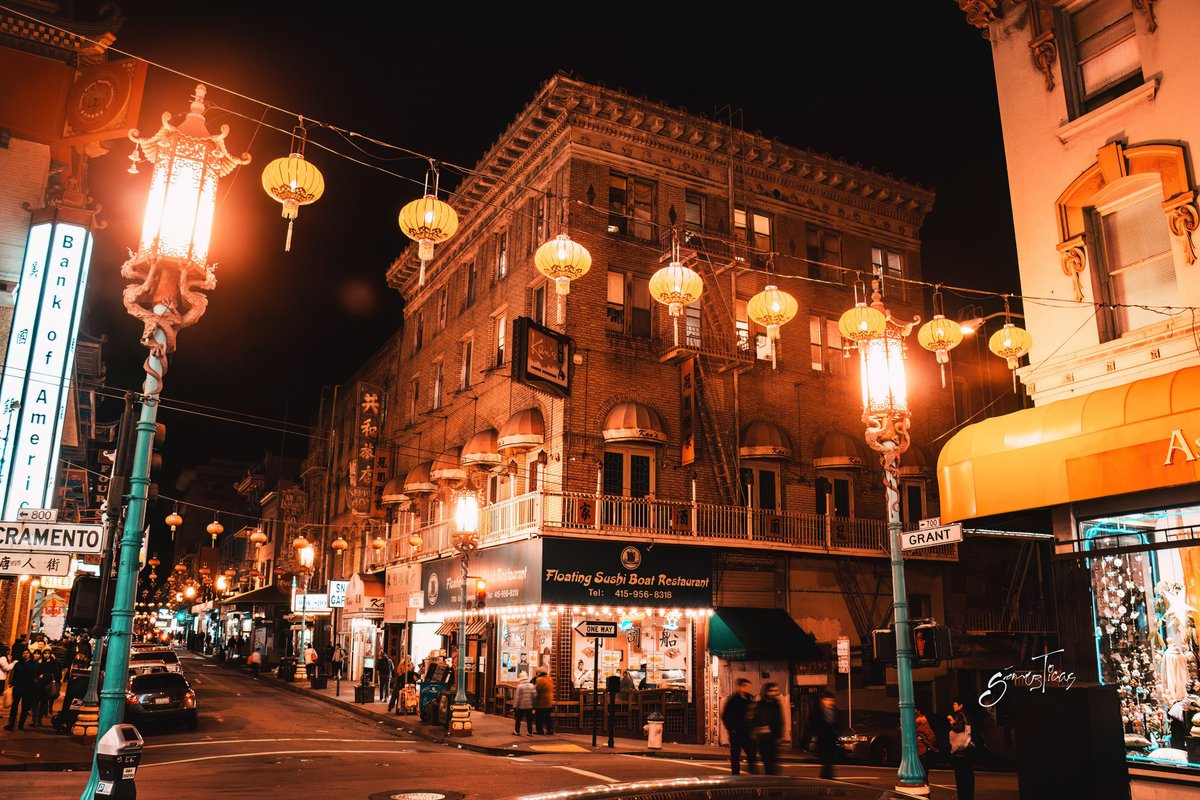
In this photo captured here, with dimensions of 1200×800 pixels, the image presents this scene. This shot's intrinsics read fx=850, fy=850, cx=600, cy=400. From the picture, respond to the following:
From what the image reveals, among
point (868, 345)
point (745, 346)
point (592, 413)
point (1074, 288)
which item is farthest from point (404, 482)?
point (1074, 288)

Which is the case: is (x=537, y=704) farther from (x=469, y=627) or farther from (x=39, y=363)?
(x=39, y=363)

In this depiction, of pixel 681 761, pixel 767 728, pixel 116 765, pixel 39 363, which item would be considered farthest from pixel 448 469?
pixel 116 765

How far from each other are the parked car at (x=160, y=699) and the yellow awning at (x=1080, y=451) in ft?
62.2

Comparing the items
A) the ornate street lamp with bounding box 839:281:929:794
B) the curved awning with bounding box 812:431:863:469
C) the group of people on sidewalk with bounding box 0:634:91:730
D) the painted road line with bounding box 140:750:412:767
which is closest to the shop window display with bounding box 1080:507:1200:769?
the ornate street lamp with bounding box 839:281:929:794

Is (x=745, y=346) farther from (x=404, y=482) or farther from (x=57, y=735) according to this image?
(x=57, y=735)

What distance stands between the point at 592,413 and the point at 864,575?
1140 centimetres

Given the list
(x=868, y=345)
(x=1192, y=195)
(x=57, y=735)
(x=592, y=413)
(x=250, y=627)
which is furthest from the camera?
(x=250, y=627)

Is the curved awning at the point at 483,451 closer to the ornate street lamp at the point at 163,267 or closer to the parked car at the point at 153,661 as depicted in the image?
the parked car at the point at 153,661

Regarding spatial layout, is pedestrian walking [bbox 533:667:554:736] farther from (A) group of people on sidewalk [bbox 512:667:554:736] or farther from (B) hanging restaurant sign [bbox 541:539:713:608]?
(B) hanging restaurant sign [bbox 541:539:713:608]

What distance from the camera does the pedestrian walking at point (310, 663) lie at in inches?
1553

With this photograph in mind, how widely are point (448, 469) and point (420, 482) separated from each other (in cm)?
277

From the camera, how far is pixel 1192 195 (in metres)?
11.8

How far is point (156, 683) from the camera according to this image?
21.6 meters

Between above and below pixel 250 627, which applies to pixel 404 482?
above
